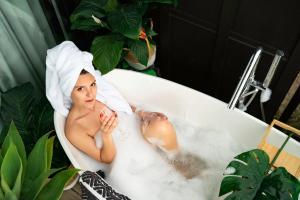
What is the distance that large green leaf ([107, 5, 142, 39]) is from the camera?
1.75 meters

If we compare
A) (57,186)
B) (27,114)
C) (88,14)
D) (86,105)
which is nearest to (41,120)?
(27,114)

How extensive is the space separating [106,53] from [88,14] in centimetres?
27

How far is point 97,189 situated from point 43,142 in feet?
1.10

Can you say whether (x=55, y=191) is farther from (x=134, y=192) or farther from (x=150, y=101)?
(x=150, y=101)

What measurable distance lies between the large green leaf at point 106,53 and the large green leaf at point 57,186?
2.47ft

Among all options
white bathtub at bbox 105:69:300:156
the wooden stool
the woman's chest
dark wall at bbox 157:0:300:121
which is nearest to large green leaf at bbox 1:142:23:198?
the woman's chest

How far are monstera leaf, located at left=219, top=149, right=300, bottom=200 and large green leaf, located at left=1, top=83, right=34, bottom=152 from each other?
1201 mm

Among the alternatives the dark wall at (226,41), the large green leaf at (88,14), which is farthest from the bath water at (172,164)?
the large green leaf at (88,14)

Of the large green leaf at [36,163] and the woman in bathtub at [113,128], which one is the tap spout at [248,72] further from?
the large green leaf at [36,163]

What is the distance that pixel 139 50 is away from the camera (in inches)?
76.3

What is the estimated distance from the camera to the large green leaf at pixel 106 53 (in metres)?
1.86

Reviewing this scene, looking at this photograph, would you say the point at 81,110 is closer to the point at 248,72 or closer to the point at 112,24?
the point at 112,24

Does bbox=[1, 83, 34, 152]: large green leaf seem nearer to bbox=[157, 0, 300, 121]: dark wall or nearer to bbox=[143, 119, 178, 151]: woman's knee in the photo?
bbox=[143, 119, 178, 151]: woman's knee

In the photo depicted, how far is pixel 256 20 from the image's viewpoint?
69.9 inches
